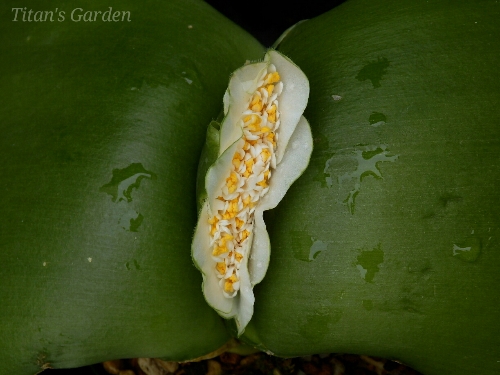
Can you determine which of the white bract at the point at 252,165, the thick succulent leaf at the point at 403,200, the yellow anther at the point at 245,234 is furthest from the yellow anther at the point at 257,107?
the yellow anther at the point at 245,234

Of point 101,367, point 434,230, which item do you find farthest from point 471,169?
point 101,367

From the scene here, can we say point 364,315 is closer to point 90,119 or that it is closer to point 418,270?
point 418,270

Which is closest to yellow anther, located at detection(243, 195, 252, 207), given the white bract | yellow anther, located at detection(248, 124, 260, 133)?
the white bract

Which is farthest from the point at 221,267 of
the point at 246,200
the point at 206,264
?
the point at 246,200

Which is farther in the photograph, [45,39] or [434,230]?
[45,39]

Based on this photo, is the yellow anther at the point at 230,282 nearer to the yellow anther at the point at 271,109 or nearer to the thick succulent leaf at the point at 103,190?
the thick succulent leaf at the point at 103,190

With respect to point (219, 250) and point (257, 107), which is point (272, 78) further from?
point (219, 250)
